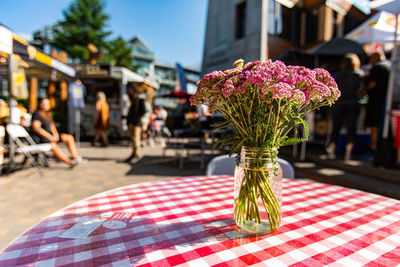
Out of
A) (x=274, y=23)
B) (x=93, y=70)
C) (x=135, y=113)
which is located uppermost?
(x=274, y=23)

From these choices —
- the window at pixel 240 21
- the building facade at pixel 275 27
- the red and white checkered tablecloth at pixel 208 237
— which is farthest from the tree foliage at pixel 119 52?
the red and white checkered tablecloth at pixel 208 237

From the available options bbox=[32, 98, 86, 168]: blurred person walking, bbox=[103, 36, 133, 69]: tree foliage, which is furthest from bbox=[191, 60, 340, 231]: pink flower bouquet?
bbox=[103, 36, 133, 69]: tree foliage

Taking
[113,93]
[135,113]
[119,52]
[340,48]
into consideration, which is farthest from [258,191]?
[119,52]

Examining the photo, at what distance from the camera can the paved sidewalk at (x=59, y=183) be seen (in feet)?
8.41

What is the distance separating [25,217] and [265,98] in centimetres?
290

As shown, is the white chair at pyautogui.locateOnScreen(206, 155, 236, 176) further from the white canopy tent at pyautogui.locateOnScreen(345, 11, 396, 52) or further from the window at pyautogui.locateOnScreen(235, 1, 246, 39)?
the window at pyautogui.locateOnScreen(235, 1, 246, 39)

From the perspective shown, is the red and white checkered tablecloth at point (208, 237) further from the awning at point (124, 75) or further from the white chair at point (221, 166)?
the awning at point (124, 75)

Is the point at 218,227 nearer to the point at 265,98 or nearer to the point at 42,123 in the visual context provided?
the point at 265,98

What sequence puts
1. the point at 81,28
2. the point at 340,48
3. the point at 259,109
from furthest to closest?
the point at 81,28, the point at 340,48, the point at 259,109

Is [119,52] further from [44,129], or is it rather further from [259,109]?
[259,109]

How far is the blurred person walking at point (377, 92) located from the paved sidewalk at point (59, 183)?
3.35 metres

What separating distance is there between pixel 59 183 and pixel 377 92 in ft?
18.5

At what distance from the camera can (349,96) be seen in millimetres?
4578

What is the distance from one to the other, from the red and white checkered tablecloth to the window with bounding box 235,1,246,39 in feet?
34.0
